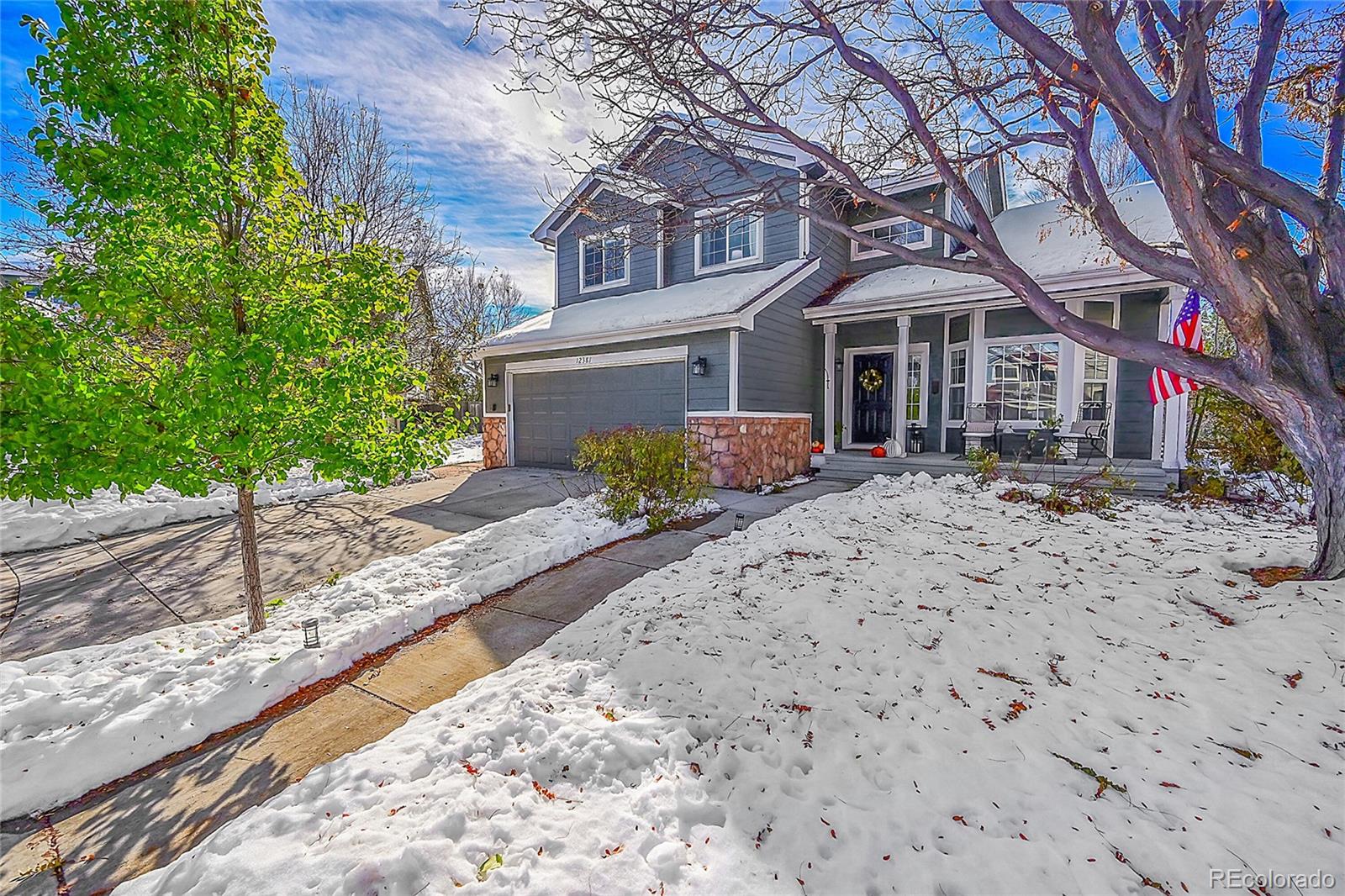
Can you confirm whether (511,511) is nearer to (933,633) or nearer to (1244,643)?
(933,633)

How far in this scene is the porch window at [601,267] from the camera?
41.1 feet

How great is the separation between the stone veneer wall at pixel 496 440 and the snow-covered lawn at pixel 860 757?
30.0 ft

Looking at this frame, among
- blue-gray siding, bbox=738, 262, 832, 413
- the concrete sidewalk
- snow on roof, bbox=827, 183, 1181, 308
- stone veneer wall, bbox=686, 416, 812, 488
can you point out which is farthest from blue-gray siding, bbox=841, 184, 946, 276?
the concrete sidewalk

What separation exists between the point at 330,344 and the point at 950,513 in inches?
250

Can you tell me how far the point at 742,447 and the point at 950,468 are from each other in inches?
138

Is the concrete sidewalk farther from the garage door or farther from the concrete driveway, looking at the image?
→ the garage door

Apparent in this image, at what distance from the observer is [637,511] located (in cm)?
666

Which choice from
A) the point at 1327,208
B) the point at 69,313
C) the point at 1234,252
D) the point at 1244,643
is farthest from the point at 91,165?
the point at 1327,208

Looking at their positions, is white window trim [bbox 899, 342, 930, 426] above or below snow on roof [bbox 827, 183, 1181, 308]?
below

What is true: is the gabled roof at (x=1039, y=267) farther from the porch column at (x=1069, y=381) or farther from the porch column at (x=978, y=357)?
the porch column at (x=1069, y=381)

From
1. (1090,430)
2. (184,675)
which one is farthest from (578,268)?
(184,675)

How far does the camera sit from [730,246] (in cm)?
1132

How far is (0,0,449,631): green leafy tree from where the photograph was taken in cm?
271

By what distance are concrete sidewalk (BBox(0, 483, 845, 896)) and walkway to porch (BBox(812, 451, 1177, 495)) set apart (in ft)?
21.6
